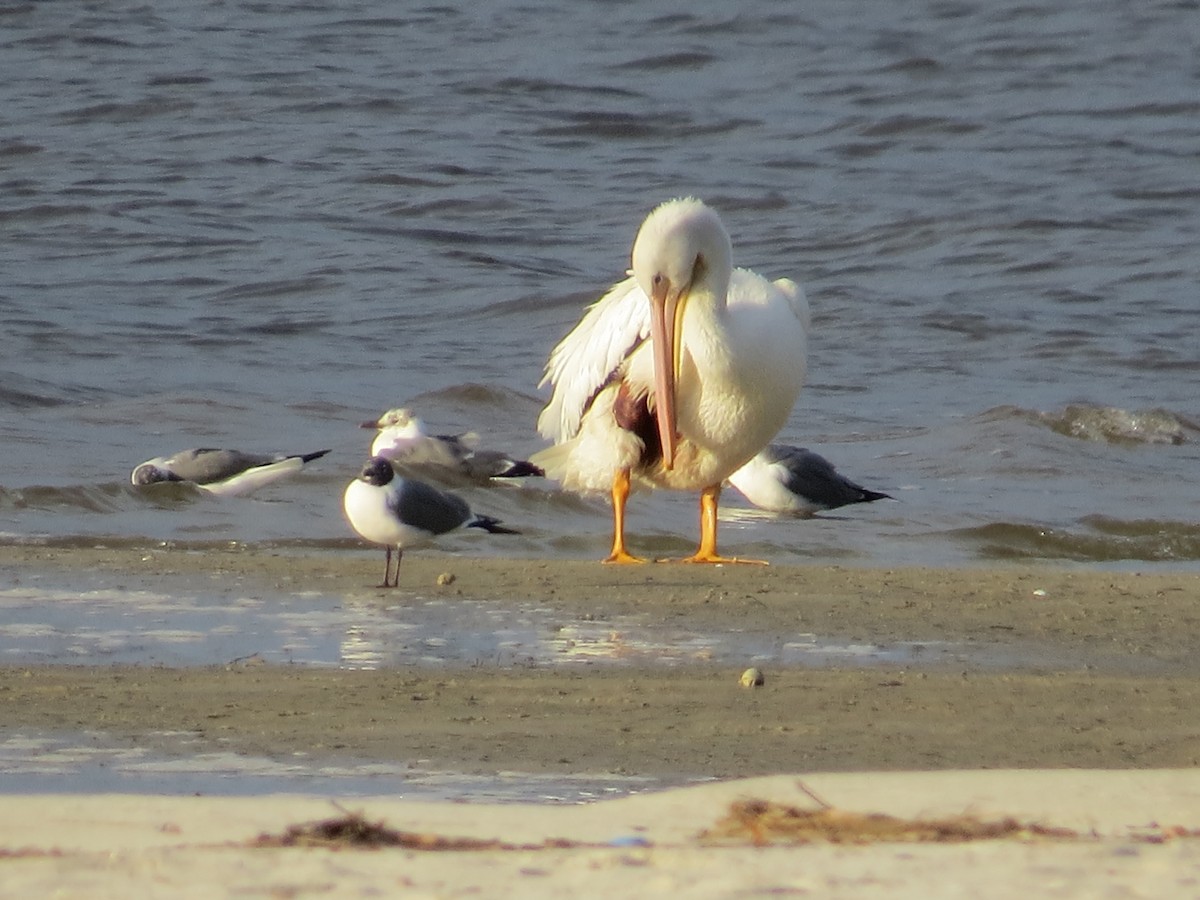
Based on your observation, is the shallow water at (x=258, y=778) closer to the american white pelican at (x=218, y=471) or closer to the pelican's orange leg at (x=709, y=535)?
the pelican's orange leg at (x=709, y=535)

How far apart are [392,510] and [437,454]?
10.7 ft

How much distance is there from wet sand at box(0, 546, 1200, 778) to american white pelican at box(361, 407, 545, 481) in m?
3.61

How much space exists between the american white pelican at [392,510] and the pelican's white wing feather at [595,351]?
2.12 feet

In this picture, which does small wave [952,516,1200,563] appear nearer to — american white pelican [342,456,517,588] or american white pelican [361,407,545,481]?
american white pelican [361,407,545,481]

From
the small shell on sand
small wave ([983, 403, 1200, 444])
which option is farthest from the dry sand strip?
small wave ([983, 403, 1200, 444])

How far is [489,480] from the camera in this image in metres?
10.1

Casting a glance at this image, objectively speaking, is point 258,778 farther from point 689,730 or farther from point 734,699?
point 734,699

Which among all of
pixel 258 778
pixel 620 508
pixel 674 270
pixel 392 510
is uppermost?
pixel 674 270

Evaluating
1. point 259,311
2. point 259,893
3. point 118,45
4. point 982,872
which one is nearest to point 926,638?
point 982,872

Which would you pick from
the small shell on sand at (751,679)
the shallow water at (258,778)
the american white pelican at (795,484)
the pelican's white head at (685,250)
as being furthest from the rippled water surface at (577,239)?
the shallow water at (258,778)

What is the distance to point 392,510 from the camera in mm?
7074

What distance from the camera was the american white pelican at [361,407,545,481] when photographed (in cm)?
1017

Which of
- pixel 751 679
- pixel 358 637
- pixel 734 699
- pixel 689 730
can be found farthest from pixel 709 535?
pixel 689 730

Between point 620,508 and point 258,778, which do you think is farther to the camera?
point 620,508
